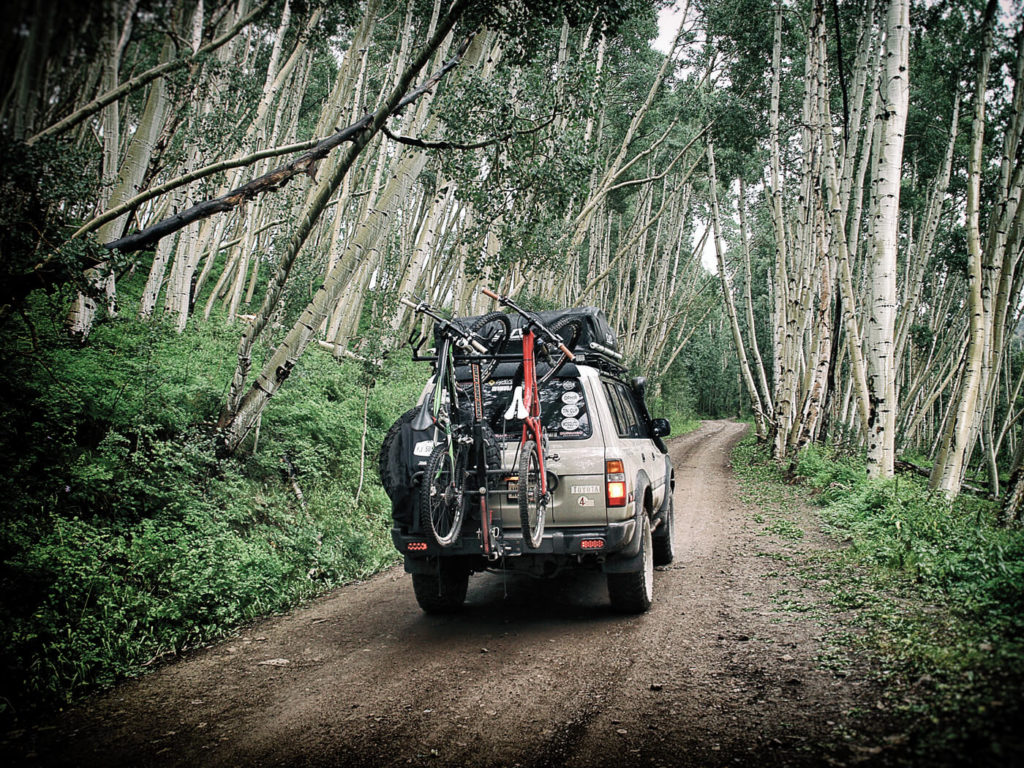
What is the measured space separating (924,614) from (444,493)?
3.24 metres

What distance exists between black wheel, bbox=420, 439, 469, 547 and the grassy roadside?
2.50 meters

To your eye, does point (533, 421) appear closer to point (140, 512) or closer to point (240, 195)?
point (240, 195)

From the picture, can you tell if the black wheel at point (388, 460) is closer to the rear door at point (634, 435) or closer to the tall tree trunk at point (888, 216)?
the rear door at point (634, 435)

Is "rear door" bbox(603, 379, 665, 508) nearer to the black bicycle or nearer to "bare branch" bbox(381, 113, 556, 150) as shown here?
the black bicycle

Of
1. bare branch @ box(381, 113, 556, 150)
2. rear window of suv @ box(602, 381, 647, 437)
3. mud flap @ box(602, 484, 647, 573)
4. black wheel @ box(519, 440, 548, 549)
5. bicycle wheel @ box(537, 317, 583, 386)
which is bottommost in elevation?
mud flap @ box(602, 484, 647, 573)

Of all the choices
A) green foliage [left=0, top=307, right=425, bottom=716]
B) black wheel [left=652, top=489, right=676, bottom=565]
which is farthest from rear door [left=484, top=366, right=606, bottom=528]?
green foliage [left=0, top=307, right=425, bottom=716]

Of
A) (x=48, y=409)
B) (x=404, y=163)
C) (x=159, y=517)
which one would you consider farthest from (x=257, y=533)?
(x=404, y=163)

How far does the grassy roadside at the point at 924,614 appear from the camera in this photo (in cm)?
239

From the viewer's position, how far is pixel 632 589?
4887mm

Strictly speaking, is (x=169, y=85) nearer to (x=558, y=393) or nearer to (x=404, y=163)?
(x=404, y=163)

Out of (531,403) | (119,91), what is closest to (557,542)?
(531,403)

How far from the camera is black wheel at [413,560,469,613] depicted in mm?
5062

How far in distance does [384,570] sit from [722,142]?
1704 cm

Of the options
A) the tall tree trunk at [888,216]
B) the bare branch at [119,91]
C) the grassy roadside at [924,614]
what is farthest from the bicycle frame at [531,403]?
the tall tree trunk at [888,216]
